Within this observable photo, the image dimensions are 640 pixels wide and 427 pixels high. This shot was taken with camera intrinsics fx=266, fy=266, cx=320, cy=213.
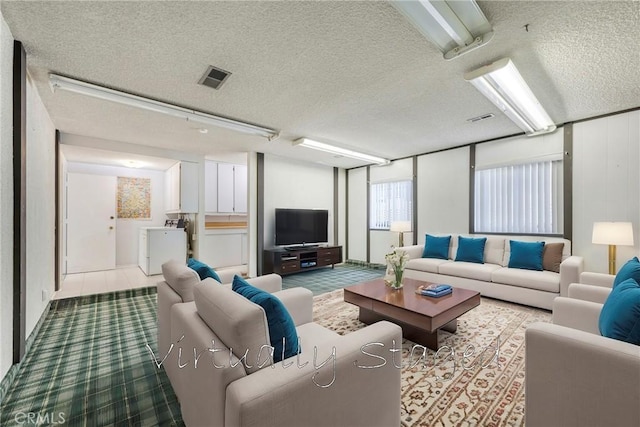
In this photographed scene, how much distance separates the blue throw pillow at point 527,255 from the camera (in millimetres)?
3583

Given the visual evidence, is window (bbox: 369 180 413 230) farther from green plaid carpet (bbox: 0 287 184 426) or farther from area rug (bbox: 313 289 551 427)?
green plaid carpet (bbox: 0 287 184 426)

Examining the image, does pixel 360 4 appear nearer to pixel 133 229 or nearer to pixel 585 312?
pixel 585 312

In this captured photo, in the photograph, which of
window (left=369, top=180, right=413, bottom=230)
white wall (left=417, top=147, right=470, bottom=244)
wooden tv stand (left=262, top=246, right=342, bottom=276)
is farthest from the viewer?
window (left=369, top=180, right=413, bottom=230)

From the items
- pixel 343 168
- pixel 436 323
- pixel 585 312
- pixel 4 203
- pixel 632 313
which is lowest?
pixel 436 323

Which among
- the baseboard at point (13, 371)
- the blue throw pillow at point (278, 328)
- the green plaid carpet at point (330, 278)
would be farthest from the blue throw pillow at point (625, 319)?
the baseboard at point (13, 371)

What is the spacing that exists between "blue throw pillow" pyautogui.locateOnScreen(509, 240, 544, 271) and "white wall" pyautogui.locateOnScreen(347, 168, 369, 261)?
3085 mm

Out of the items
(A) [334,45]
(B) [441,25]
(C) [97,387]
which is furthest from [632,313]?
(C) [97,387]

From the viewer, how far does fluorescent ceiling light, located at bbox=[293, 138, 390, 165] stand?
442cm

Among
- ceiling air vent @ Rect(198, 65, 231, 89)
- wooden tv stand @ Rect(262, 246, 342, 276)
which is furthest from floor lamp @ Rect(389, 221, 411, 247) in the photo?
ceiling air vent @ Rect(198, 65, 231, 89)

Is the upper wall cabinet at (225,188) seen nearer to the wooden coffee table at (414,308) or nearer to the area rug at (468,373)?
the area rug at (468,373)

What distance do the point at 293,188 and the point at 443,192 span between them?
10.0ft

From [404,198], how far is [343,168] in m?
1.83

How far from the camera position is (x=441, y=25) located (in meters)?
1.73

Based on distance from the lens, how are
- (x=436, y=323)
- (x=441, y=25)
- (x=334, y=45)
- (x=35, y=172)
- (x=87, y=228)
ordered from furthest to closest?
A: (x=87, y=228), (x=35, y=172), (x=436, y=323), (x=334, y=45), (x=441, y=25)
